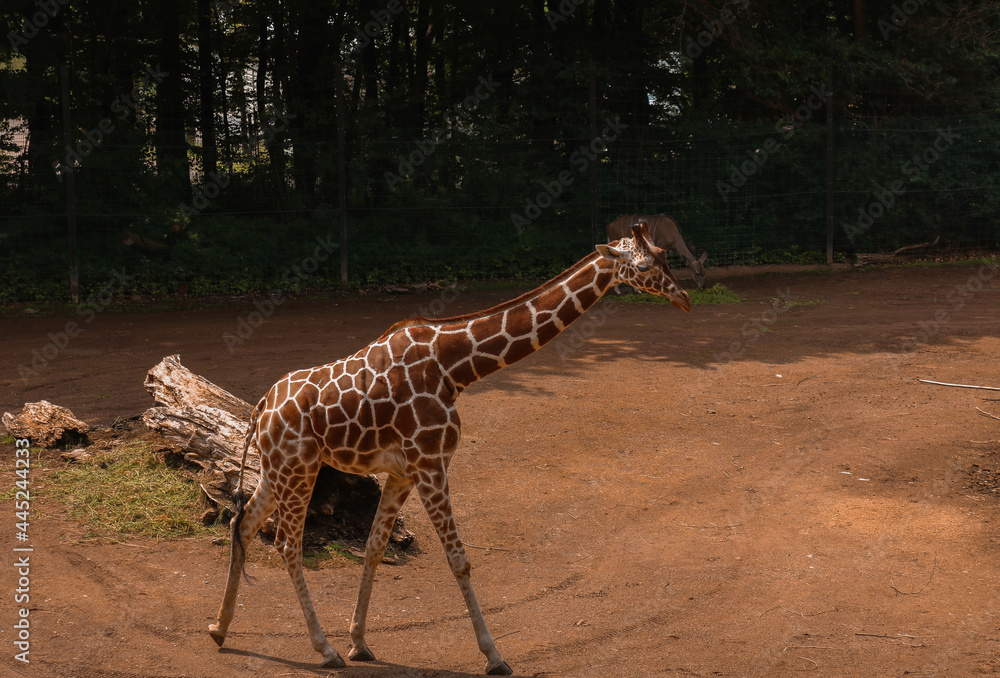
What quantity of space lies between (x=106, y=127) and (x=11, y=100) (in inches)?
53.8

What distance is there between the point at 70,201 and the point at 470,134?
21.4 feet

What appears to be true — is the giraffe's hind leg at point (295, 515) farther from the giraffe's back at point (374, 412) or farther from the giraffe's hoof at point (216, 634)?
the giraffe's hoof at point (216, 634)

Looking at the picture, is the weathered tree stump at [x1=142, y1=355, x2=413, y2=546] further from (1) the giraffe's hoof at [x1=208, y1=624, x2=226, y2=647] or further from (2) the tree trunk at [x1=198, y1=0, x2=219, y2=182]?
(2) the tree trunk at [x1=198, y1=0, x2=219, y2=182]

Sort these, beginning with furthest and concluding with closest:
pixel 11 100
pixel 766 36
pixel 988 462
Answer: pixel 766 36
pixel 11 100
pixel 988 462

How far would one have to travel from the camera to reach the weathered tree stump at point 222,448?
6262 mm

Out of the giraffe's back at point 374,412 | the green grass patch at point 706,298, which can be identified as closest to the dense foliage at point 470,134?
the green grass patch at point 706,298

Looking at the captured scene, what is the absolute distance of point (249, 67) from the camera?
59.8 feet

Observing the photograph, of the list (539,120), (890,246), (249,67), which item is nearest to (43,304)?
(249,67)

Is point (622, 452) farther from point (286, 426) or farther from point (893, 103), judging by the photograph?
point (893, 103)

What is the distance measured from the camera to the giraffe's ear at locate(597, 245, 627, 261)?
192 inches

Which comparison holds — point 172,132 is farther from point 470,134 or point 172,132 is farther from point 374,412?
point 374,412

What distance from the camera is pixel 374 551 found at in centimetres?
501

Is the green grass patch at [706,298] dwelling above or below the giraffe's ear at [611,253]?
below

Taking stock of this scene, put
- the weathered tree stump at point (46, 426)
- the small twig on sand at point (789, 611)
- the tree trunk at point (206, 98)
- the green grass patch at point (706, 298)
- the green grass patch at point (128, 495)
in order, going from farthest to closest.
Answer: the tree trunk at point (206, 98), the green grass patch at point (706, 298), the weathered tree stump at point (46, 426), the green grass patch at point (128, 495), the small twig on sand at point (789, 611)
